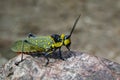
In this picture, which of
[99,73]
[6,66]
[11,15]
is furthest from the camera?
[11,15]

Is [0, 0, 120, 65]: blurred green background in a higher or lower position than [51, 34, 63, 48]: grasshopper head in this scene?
higher

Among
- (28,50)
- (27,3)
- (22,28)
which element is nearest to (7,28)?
(22,28)

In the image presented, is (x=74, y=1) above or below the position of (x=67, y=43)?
above

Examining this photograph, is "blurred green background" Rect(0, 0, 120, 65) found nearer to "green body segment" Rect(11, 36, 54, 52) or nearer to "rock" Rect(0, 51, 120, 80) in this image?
"green body segment" Rect(11, 36, 54, 52)

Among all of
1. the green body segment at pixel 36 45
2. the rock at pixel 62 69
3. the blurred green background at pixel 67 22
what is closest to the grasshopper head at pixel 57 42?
the green body segment at pixel 36 45

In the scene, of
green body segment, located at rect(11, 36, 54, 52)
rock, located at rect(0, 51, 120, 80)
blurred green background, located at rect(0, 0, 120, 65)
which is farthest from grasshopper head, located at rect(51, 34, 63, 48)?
blurred green background, located at rect(0, 0, 120, 65)

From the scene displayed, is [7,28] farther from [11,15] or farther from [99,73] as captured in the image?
[99,73]

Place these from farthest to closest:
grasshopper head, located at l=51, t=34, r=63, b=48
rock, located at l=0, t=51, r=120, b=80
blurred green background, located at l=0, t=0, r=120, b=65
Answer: blurred green background, located at l=0, t=0, r=120, b=65, grasshopper head, located at l=51, t=34, r=63, b=48, rock, located at l=0, t=51, r=120, b=80

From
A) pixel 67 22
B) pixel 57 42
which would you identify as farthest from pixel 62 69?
pixel 67 22
